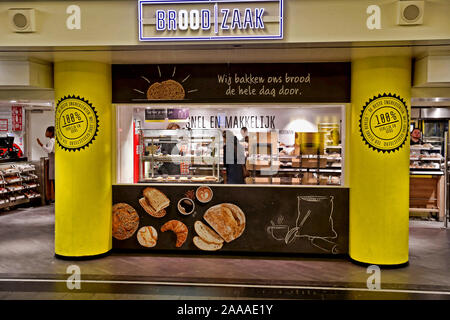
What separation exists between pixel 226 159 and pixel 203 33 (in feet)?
10.1

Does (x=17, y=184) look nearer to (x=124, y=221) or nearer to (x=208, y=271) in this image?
(x=124, y=221)

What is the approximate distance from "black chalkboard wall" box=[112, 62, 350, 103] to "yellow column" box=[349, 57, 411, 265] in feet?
1.38

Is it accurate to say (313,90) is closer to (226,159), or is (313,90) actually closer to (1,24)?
(226,159)

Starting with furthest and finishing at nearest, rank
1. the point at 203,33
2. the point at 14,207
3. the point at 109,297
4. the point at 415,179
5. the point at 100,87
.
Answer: the point at 14,207 < the point at 415,179 < the point at 100,87 < the point at 203,33 < the point at 109,297

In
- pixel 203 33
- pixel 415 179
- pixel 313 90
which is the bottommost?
pixel 415 179

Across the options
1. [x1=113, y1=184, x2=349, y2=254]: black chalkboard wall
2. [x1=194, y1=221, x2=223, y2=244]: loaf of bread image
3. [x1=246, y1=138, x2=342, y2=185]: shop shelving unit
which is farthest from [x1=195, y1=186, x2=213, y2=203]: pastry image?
[x1=246, y1=138, x2=342, y2=185]: shop shelving unit

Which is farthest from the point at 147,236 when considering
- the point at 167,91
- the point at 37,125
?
the point at 37,125

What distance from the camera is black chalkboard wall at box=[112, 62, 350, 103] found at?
21.9 ft

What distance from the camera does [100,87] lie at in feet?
21.7

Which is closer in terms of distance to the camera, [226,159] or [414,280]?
[414,280]

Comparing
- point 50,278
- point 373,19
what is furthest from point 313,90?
point 50,278

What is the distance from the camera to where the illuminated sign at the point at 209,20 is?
538 centimetres

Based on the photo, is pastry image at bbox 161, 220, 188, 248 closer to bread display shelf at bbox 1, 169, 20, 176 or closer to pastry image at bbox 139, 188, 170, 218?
pastry image at bbox 139, 188, 170, 218

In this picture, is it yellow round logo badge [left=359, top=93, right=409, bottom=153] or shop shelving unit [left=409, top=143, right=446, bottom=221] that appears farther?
shop shelving unit [left=409, top=143, right=446, bottom=221]
